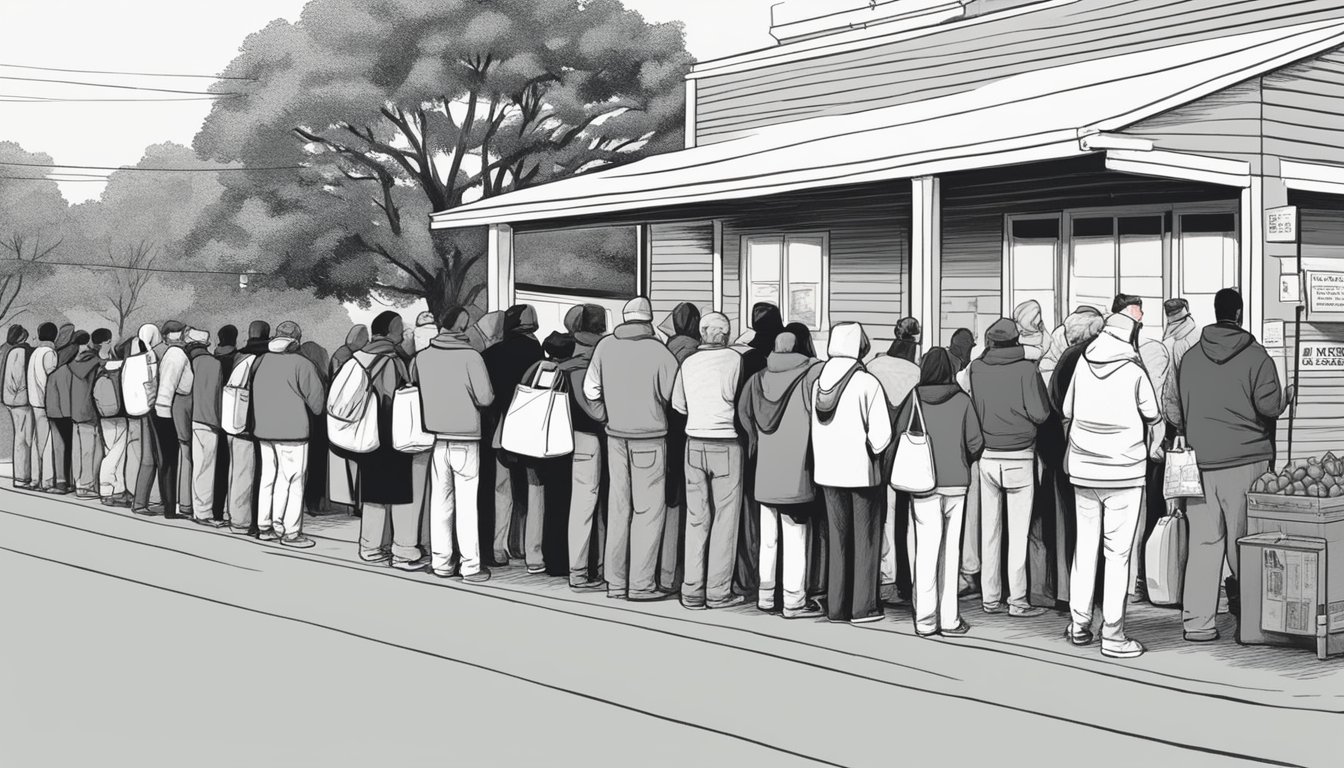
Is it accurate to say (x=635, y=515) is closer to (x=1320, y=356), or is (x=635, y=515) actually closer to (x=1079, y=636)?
(x=1079, y=636)

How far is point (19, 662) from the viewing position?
8484 millimetres

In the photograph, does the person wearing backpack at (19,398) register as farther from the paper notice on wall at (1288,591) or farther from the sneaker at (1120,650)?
the paper notice on wall at (1288,591)

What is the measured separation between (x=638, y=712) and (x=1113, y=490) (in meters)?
3.17

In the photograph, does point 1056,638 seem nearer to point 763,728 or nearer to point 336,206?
point 763,728

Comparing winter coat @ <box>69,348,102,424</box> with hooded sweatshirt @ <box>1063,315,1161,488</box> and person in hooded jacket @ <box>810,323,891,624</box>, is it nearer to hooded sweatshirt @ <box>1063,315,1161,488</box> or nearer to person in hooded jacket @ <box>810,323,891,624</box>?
person in hooded jacket @ <box>810,323,891,624</box>

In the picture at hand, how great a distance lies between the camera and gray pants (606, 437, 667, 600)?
1063cm

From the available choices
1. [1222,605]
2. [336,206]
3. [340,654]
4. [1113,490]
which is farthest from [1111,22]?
[336,206]

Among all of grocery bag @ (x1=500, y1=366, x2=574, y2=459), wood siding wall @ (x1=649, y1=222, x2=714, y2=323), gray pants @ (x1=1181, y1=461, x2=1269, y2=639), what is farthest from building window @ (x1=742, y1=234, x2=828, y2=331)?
gray pants @ (x1=1181, y1=461, x2=1269, y2=639)

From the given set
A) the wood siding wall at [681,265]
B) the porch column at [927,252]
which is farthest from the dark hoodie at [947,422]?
the wood siding wall at [681,265]

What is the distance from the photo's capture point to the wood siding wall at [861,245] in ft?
60.0

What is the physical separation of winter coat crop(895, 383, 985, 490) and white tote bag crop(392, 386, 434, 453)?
4060 mm

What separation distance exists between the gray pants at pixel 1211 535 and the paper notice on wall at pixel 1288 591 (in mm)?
265

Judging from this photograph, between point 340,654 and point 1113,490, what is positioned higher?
point 1113,490

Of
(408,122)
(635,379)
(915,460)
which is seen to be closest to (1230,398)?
(915,460)
